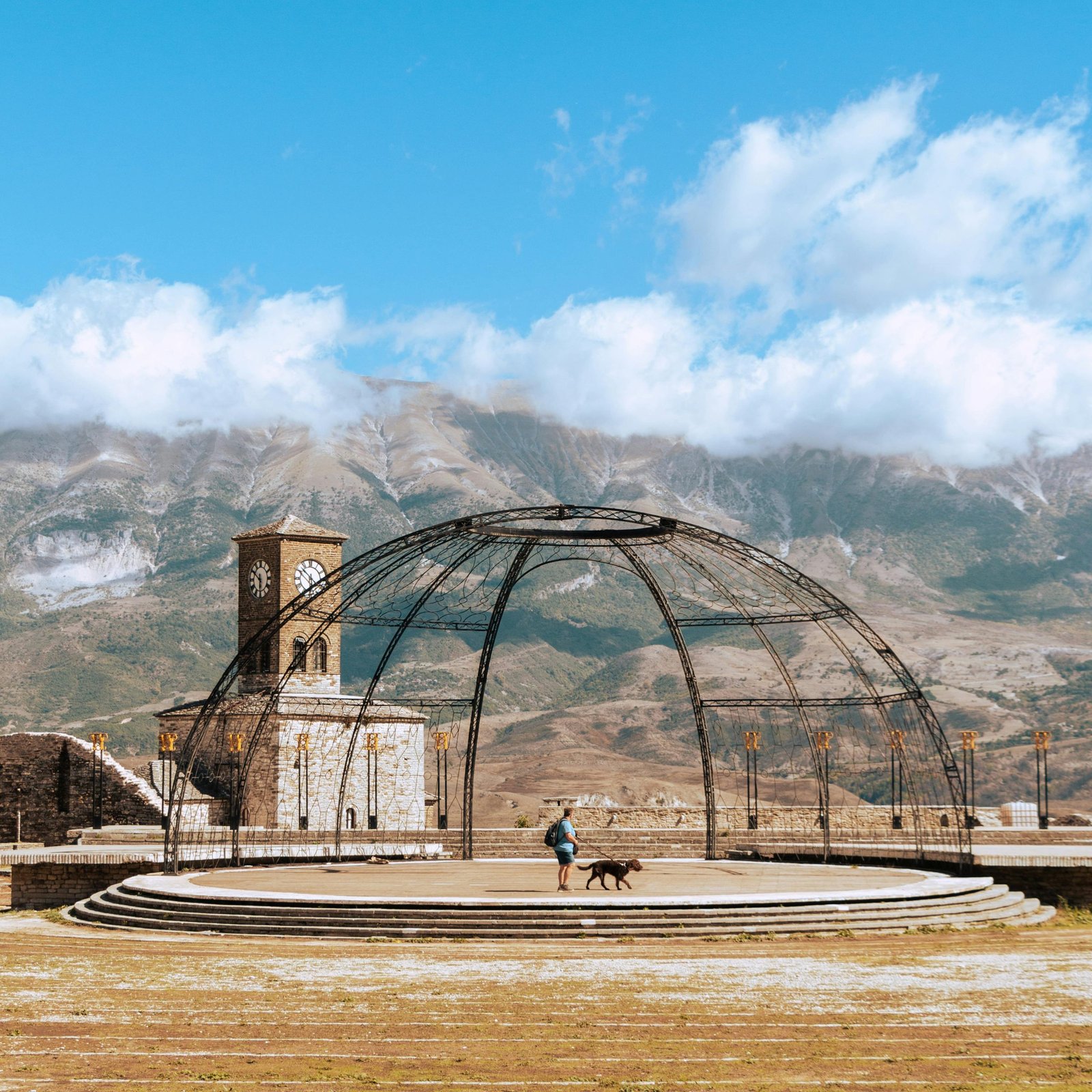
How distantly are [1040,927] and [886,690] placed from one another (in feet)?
384

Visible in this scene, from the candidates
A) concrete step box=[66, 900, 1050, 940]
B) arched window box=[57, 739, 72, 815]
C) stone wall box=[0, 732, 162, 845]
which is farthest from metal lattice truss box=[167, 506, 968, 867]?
concrete step box=[66, 900, 1050, 940]

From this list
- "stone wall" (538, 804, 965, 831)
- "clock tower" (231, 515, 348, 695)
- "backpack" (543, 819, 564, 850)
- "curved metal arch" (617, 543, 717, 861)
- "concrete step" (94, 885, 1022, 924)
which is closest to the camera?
"concrete step" (94, 885, 1022, 924)

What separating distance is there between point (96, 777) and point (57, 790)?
4.50ft

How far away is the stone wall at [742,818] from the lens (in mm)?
37812

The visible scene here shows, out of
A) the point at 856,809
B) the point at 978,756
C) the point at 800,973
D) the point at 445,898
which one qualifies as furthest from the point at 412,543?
the point at 978,756

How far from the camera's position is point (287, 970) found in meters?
15.9

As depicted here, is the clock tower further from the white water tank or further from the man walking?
the man walking

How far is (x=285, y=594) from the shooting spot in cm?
5069

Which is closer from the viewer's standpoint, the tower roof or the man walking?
the man walking

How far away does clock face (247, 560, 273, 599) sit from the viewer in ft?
168

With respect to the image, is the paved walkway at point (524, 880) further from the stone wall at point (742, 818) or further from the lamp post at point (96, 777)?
the lamp post at point (96, 777)

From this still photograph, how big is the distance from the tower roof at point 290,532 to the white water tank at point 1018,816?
22.6m

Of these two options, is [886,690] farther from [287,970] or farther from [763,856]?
[287,970]

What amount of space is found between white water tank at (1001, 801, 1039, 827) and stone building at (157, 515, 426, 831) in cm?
1701
